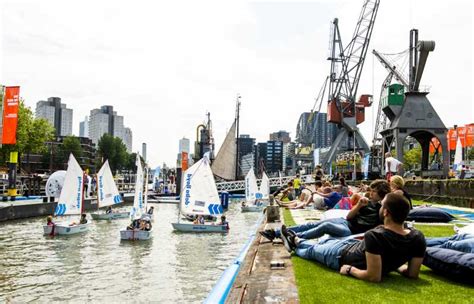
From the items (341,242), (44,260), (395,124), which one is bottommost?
(44,260)

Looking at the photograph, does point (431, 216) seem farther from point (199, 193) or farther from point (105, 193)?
point (105, 193)

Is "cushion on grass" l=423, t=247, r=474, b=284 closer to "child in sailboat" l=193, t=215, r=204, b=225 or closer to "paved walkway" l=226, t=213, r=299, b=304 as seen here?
"paved walkway" l=226, t=213, r=299, b=304

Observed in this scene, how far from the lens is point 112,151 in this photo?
143m

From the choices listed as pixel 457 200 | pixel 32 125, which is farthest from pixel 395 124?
pixel 32 125

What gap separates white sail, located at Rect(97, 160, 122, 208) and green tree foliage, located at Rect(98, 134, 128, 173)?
4049 inches

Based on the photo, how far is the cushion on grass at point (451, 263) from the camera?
6.25 metres

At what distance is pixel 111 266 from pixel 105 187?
2343cm

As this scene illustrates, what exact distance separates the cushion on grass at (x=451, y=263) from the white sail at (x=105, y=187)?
36114mm

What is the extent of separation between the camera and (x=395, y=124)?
48.1m

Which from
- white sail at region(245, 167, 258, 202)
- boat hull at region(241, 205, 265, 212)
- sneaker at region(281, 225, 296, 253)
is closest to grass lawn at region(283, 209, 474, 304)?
sneaker at region(281, 225, 296, 253)

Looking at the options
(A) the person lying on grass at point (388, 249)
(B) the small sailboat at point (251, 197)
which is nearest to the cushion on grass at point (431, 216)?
(A) the person lying on grass at point (388, 249)

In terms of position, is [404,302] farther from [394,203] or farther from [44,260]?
[44,260]

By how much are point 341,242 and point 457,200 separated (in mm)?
19727

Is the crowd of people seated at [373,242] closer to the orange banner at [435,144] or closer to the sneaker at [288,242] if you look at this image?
the sneaker at [288,242]
